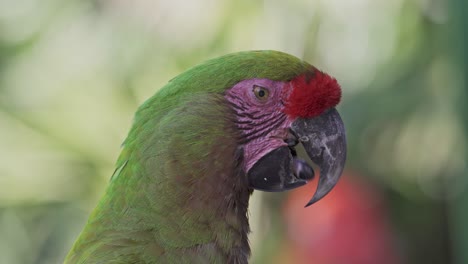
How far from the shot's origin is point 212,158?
1303 mm

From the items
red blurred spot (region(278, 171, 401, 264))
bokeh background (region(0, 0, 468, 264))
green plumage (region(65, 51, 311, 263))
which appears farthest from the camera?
bokeh background (region(0, 0, 468, 264))

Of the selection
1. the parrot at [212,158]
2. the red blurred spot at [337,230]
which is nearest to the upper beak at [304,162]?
the parrot at [212,158]

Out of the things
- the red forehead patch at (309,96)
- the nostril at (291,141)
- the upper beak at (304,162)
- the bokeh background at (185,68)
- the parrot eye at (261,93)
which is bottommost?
the upper beak at (304,162)

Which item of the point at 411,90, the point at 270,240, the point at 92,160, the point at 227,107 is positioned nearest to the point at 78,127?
the point at 92,160

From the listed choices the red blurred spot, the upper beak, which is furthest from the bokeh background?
the upper beak

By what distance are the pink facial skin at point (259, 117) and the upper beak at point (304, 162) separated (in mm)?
20

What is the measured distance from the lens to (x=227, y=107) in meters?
1.34

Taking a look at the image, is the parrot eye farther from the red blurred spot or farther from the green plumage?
the red blurred spot

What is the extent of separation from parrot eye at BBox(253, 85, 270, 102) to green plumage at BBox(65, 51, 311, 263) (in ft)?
0.10

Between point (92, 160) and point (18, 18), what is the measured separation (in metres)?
1.01

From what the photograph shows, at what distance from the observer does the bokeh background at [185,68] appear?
3.38m

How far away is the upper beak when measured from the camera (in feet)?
4.44

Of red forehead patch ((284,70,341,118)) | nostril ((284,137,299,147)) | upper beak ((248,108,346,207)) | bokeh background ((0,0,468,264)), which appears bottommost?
upper beak ((248,108,346,207))

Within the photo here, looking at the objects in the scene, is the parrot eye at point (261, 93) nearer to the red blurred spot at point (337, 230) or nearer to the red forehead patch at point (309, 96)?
the red forehead patch at point (309, 96)
